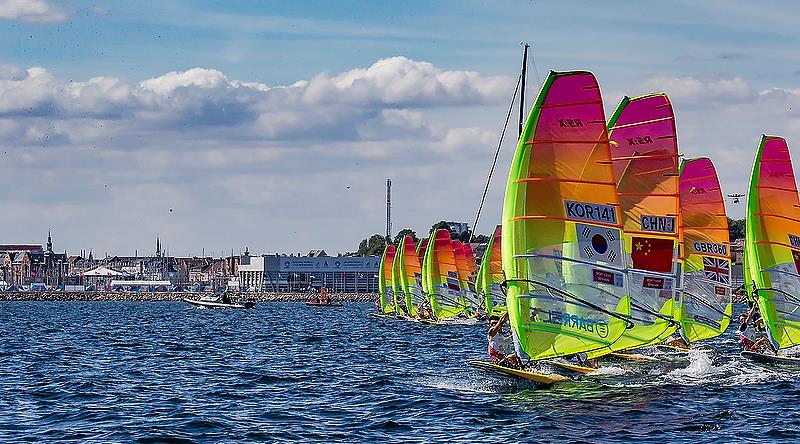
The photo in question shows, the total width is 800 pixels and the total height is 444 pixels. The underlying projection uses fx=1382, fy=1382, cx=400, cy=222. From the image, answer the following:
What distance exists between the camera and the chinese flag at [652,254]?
38.0 metres

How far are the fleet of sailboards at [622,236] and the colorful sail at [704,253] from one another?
5 centimetres

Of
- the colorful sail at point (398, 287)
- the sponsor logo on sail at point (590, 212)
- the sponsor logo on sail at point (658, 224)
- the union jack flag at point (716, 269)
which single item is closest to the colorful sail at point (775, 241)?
the union jack flag at point (716, 269)

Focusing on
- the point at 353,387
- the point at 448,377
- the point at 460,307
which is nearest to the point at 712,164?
the point at 448,377

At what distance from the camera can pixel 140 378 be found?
39.7m

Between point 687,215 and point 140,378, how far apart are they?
1955cm

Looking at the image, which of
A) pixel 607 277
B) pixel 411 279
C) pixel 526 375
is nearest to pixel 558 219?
pixel 607 277

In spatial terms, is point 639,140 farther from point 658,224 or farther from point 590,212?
point 590,212

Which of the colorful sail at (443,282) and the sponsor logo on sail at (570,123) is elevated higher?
the sponsor logo on sail at (570,123)

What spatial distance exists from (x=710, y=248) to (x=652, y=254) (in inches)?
407

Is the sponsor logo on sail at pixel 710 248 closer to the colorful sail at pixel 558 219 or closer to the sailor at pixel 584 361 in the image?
the sailor at pixel 584 361

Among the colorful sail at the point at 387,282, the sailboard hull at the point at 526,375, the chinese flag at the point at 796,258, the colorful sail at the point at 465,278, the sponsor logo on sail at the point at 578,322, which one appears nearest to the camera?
the sailboard hull at the point at 526,375

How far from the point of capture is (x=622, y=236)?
3450cm

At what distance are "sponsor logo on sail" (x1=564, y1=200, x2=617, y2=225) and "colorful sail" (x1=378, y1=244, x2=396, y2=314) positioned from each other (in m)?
65.5

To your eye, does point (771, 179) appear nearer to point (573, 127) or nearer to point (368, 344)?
point (573, 127)
